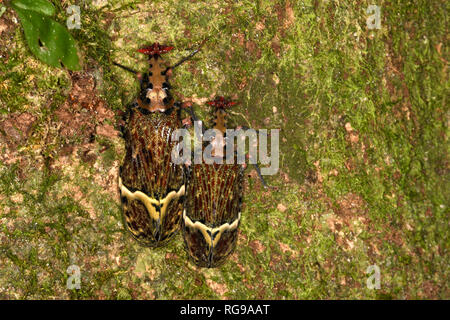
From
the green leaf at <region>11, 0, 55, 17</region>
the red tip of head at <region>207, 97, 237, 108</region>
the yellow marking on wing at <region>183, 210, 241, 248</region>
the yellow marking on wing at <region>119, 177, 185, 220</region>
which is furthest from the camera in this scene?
the red tip of head at <region>207, 97, 237, 108</region>

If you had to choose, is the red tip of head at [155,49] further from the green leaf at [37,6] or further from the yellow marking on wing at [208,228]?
the yellow marking on wing at [208,228]

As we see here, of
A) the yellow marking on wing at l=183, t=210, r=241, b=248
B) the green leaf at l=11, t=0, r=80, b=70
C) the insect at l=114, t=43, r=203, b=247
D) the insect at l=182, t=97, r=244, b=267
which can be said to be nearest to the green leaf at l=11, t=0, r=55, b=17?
the green leaf at l=11, t=0, r=80, b=70

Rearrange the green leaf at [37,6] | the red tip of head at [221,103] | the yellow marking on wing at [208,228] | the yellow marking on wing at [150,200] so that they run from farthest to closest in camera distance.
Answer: the red tip of head at [221,103] < the yellow marking on wing at [208,228] < the yellow marking on wing at [150,200] < the green leaf at [37,6]

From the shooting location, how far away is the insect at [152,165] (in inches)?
176

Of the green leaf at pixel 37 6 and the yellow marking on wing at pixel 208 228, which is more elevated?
the green leaf at pixel 37 6

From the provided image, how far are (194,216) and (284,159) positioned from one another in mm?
1386

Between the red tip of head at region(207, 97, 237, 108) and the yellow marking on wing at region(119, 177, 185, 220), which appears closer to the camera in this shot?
the yellow marking on wing at region(119, 177, 185, 220)

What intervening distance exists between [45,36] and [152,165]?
5.89 feet

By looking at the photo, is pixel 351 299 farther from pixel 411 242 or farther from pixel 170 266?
pixel 170 266

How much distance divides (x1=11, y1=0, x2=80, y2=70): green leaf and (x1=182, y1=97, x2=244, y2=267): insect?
188cm

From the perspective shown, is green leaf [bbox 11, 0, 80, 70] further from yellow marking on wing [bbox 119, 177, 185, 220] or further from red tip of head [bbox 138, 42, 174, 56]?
yellow marking on wing [bbox 119, 177, 185, 220]

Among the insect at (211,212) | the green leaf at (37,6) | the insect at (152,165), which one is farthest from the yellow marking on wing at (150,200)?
the green leaf at (37,6)

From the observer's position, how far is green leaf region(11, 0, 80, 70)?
4.18 m
